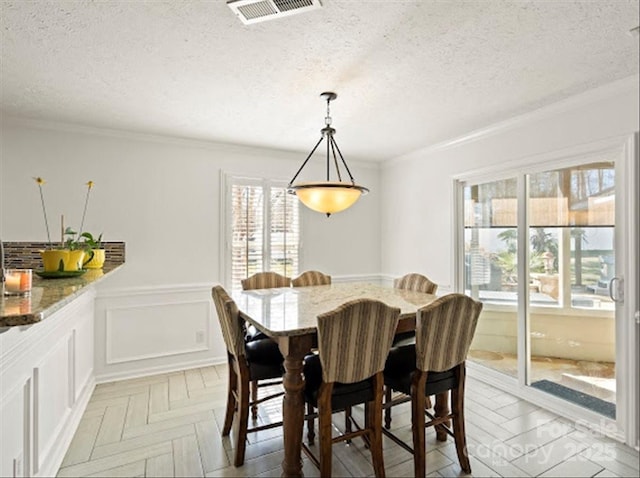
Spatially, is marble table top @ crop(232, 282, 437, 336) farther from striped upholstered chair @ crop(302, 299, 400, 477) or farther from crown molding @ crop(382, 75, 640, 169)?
crown molding @ crop(382, 75, 640, 169)

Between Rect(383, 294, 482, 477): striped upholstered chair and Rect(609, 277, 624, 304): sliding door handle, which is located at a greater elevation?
Rect(609, 277, 624, 304): sliding door handle

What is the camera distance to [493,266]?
3.36 metres

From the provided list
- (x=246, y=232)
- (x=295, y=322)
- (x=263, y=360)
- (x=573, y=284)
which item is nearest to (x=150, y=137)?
(x=246, y=232)

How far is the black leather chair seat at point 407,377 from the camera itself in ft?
6.63

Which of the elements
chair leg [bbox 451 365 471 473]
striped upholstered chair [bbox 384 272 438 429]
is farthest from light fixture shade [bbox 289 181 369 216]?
chair leg [bbox 451 365 471 473]

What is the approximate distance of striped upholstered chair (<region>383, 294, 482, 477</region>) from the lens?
6.27ft

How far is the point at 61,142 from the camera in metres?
3.18

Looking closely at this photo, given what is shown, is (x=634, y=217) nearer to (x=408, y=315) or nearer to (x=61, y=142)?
(x=408, y=315)

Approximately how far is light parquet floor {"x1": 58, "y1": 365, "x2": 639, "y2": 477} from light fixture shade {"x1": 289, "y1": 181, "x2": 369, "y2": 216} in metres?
1.59

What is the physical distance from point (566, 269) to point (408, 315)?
160 centimetres

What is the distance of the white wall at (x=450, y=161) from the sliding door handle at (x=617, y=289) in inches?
38.2

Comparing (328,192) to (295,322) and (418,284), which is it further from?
(418,284)

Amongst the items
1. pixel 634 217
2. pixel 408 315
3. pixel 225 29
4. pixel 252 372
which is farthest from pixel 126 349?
pixel 634 217

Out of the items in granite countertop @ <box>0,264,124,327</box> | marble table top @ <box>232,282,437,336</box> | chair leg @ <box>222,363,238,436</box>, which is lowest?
chair leg @ <box>222,363,238,436</box>
